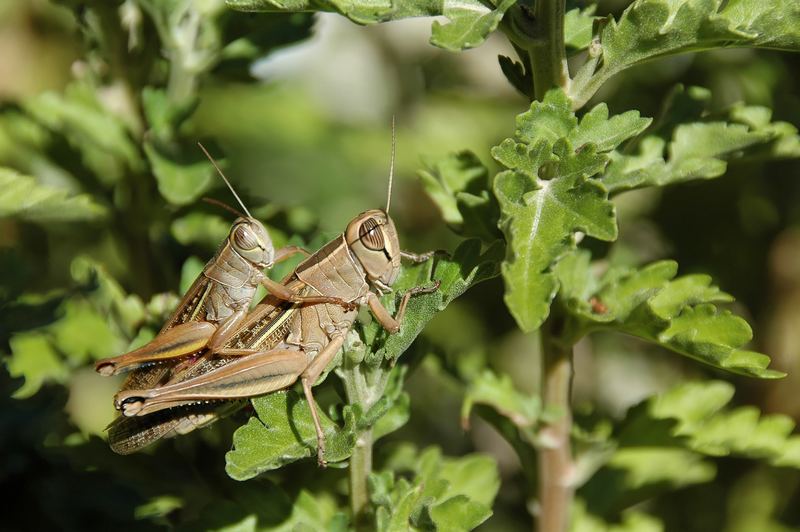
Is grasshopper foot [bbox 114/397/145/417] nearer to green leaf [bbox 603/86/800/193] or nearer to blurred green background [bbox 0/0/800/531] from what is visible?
blurred green background [bbox 0/0/800/531]

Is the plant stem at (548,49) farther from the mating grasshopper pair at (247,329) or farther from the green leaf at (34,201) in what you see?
the green leaf at (34,201)

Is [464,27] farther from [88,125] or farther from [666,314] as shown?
[88,125]

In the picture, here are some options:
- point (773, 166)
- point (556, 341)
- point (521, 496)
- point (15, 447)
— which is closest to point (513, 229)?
point (556, 341)

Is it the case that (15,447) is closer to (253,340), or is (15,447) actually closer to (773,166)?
(253,340)

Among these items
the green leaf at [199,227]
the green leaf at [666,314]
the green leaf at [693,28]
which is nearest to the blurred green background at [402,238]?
→ the green leaf at [199,227]

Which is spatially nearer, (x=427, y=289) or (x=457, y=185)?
(x=427, y=289)

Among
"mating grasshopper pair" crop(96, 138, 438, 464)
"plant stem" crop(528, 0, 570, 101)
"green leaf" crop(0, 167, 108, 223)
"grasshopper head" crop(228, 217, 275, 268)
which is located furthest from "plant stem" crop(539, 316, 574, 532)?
"green leaf" crop(0, 167, 108, 223)

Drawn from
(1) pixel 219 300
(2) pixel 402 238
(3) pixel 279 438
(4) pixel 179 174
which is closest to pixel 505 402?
(3) pixel 279 438
